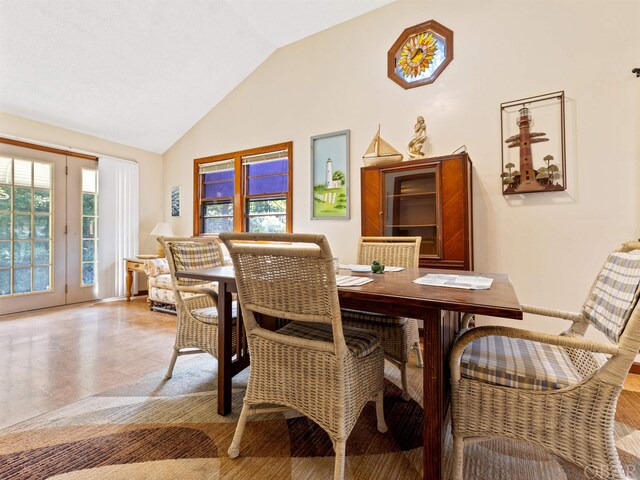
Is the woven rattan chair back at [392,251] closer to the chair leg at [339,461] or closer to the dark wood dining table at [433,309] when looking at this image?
the dark wood dining table at [433,309]

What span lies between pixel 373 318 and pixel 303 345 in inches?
31.7

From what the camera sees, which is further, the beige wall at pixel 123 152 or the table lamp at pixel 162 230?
the table lamp at pixel 162 230

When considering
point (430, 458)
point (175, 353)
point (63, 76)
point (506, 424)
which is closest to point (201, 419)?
point (175, 353)

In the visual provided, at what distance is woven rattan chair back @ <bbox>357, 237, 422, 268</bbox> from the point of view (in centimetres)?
227

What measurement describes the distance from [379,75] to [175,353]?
3.23 metres

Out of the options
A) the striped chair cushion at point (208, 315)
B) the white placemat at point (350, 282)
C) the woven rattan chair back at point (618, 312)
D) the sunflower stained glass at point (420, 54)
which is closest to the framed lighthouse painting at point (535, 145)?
the sunflower stained glass at point (420, 54)

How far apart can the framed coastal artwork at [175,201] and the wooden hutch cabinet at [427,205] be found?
3.49 meters

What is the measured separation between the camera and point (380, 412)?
4.95ft

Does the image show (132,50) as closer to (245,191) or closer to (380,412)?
(245,191)

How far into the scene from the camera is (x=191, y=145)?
495cm

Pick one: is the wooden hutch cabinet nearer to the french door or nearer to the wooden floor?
the wooden floor

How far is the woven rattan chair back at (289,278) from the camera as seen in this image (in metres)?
1.03

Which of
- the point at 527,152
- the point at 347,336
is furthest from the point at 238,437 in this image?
the point at 527,152

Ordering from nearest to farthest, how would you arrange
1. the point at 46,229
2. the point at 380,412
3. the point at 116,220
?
the point at 380,412
the point at 46,229
the point at 116,220
